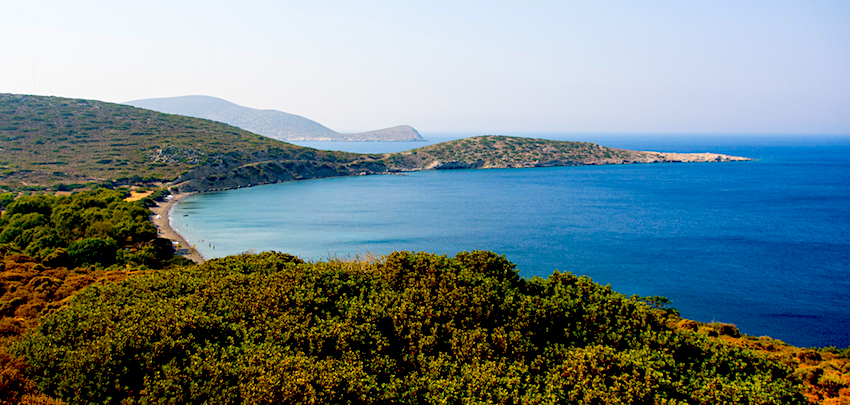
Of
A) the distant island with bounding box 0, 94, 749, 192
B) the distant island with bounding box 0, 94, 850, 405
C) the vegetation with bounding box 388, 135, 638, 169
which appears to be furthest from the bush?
the vegetation with bounding box 388, 135, 638, 169

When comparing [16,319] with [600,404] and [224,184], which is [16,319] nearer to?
[600,404]

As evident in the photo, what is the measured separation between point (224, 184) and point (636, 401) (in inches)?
4536

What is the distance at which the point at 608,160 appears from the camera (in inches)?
6865

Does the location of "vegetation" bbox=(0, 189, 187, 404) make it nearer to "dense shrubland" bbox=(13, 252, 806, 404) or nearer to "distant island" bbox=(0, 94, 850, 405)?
"distant island" bbox=(0, 94, 850, 405)

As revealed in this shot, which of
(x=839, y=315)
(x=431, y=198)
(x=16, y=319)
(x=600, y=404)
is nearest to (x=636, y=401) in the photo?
(x=600, y=404)

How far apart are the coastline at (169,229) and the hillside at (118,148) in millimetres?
17772

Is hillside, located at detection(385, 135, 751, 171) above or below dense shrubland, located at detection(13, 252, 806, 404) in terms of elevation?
above

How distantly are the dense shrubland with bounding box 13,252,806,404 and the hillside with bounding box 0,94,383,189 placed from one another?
302 ft

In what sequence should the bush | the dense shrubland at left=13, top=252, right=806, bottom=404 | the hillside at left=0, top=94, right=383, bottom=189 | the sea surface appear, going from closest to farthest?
the dense shrubland at left=13, top=252, right=806, bottom=404
the bush
the sea surface
the hillside at left=0, top=94, right=383, bottom=189

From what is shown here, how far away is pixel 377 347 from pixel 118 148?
132550 millimetres

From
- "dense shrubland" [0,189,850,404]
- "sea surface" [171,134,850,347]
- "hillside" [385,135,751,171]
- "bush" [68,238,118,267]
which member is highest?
"hillside" [385,135,751,171]

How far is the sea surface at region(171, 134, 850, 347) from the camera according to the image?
3909cm

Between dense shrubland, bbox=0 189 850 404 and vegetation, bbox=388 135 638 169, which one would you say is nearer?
dense shrubland, bbox=0 189 850 404

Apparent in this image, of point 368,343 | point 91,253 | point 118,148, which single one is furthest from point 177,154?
point 368,343
